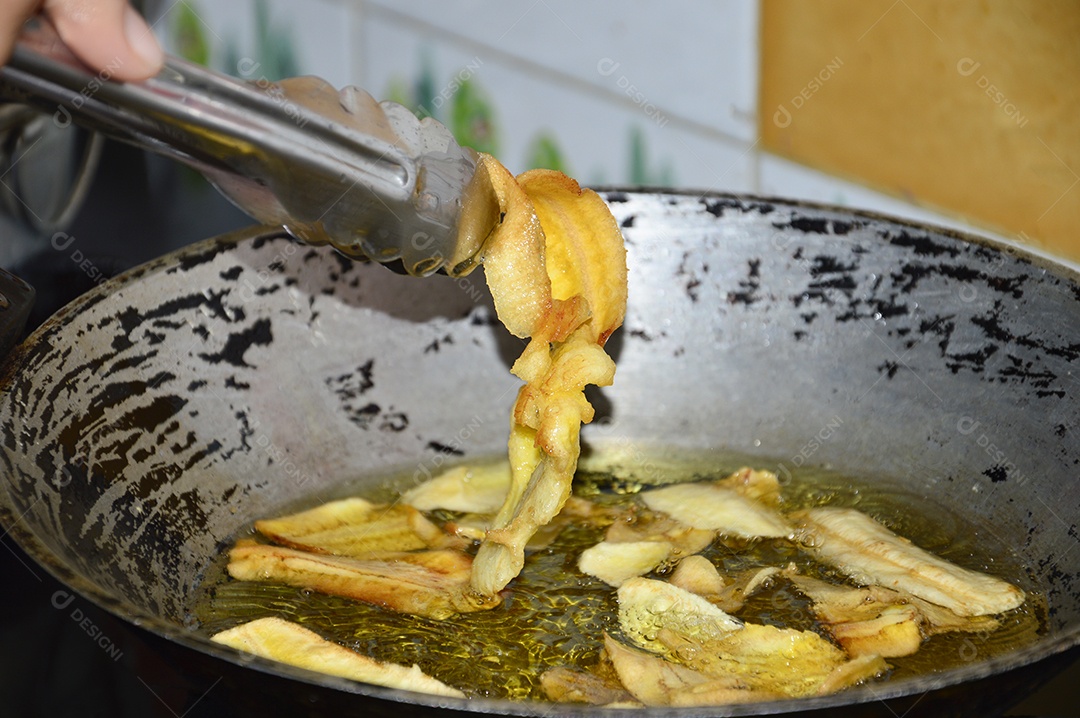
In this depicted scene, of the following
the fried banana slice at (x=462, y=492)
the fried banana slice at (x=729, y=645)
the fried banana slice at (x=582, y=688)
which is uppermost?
the fried banana slice at (x=462, y=492)

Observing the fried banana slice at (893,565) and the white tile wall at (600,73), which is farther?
the white tile wall at (600,73)

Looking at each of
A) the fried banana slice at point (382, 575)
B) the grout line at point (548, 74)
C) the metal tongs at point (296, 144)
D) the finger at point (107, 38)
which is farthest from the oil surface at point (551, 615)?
the grout line at point (548, 74)

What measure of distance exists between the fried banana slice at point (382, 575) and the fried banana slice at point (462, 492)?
10 cm

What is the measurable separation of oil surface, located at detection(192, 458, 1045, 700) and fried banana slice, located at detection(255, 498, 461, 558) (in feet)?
0.16

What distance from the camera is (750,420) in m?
1.29

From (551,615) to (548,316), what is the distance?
9.9 inches

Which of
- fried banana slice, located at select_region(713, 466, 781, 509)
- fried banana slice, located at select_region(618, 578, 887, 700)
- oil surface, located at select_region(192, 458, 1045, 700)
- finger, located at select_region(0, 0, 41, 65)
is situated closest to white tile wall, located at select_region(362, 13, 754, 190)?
fried banana slice, located at select_region(713, 466, 781, 509)

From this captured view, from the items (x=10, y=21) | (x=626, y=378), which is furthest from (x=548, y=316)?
(x=10, y=21)

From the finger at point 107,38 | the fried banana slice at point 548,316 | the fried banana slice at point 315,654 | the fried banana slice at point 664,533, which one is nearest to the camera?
the finger at point 107,38

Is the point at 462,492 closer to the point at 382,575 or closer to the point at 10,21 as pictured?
the point at 382,575

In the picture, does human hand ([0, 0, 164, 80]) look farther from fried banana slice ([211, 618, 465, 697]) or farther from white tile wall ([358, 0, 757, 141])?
white tile wall ([358, 0, 757, 141])

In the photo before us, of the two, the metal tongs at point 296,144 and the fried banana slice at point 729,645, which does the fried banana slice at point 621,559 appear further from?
the metal tongs at point 296,144

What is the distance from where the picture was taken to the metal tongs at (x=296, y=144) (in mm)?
779

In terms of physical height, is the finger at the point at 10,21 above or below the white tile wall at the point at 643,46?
below
